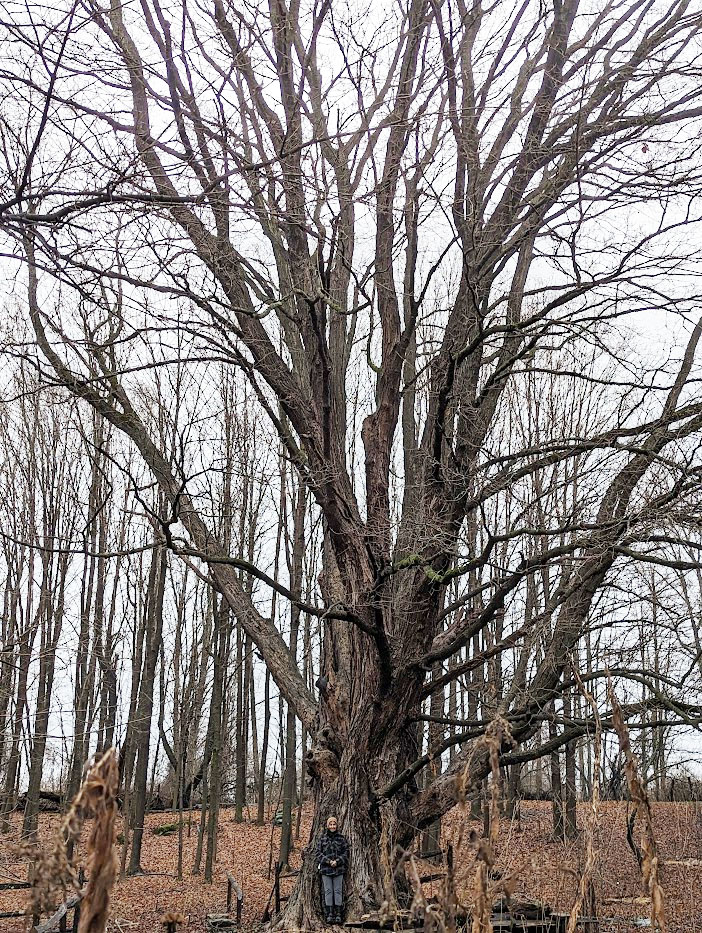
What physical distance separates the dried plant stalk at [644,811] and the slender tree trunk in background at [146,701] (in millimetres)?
15545

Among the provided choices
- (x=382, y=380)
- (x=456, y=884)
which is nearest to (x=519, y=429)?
(x=382, y=380)

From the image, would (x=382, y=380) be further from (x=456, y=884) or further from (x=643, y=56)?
(x=456, y=884)

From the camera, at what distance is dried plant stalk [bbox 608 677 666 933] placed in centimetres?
176

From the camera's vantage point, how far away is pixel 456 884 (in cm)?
190

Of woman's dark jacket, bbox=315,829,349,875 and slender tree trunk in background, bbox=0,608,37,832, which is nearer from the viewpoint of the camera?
woman's dark jacket, bbox=315,829,349,875

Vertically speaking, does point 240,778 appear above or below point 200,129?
below

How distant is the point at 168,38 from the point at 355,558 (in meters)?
5.71

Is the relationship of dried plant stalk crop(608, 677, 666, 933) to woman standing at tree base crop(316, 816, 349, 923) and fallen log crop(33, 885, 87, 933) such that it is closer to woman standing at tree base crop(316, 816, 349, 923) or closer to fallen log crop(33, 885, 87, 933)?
woman standing at tree base crop(316, 816, 349, 923)

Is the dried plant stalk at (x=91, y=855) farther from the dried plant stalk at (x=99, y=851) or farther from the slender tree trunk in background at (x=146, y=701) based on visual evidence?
the slender tree trunk in background at (x=146, y=701)

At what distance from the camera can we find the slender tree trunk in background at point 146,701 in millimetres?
16297

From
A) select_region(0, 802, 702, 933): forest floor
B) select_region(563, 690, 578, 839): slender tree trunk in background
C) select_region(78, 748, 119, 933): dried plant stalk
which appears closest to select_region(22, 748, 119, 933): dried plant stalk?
select_region(78, 748, 119, 933): dried plant stalk

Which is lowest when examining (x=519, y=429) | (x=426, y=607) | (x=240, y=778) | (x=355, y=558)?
(x=240, y=778)

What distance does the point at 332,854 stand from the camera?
925cm

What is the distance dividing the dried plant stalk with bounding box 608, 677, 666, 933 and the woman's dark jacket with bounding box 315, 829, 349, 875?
7996 mm
